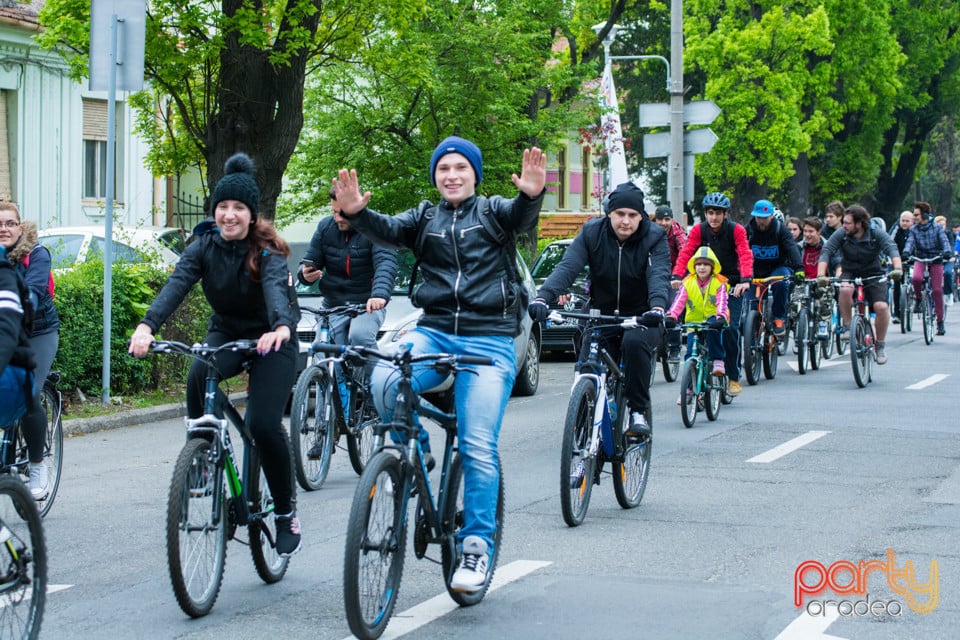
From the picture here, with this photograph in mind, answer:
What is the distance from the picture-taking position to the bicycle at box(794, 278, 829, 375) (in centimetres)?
1705

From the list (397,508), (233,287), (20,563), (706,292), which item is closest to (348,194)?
(233,287)

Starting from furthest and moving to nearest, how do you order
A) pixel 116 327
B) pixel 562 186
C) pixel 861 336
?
pixel 562 186, pixel 861 336, pixel 116 327

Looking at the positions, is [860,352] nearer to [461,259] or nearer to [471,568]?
[461,259]

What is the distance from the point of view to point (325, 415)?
9438 millimetres

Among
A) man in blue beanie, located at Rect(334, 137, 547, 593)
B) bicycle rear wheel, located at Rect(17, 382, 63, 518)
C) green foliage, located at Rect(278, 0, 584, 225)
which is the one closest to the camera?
man in blue beanie, located at Rect(334, 137, 547, 593)

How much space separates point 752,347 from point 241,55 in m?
6.49

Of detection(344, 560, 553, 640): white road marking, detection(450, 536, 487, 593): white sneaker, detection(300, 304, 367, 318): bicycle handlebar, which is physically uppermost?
detection(300, 304, 367, 318): bicycle handlebar

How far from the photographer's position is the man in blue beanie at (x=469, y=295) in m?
5.90

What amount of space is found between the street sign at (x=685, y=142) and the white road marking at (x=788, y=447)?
10.8 metres

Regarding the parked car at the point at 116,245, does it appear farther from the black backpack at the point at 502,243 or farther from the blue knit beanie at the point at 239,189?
the black backpack at the point at 502,243

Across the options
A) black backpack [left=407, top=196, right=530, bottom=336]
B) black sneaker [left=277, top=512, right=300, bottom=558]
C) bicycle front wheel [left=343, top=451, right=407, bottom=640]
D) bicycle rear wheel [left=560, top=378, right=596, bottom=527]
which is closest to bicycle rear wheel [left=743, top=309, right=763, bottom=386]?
bicycle rear wheel [left=560, top=378, right=596, bottom=527]

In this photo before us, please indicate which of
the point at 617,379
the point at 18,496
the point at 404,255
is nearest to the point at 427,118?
the point at 404,255

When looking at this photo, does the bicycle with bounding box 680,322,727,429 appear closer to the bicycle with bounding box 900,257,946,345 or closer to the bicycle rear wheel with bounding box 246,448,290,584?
the bicycle rear wheel with bounding box 246,448,290,584

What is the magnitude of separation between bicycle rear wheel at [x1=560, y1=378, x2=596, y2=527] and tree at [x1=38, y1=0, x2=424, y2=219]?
9.02 meters
